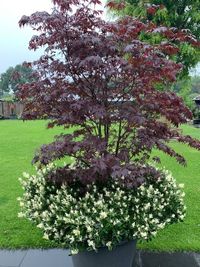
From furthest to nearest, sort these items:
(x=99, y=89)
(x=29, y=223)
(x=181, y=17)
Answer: (x=181, y=17) → (x=29, y=223) → (x=99, y=89)

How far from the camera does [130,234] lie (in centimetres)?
283

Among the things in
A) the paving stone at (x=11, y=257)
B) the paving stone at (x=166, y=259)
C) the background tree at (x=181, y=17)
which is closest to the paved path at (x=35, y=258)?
the paving stone at (x=11, y=257)

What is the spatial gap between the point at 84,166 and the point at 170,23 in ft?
27.5

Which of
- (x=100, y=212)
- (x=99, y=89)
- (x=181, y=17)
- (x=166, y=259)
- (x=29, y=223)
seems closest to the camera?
(x=100, y=212)

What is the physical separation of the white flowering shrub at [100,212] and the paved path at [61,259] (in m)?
0.40

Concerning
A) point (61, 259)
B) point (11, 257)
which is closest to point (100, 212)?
point (61, 259)

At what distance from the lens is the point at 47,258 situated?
3.32m

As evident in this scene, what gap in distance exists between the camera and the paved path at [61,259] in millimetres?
3219

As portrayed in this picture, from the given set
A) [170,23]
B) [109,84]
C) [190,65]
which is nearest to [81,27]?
[109,84]

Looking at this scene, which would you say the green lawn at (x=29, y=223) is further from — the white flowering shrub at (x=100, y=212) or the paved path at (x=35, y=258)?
the white flowering shrub at (x=100, y=212)

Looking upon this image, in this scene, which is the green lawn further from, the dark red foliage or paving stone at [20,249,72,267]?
the dark red foliage

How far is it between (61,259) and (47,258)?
A: 135mm

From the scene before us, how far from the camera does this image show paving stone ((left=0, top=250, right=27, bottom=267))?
322 centimetres

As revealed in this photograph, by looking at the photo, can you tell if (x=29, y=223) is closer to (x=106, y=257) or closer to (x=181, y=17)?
(x=106, y=257)
